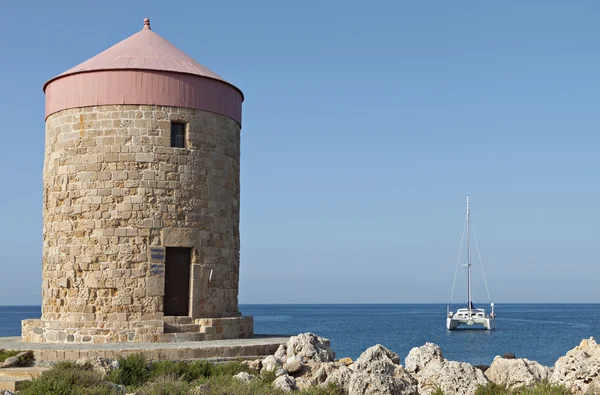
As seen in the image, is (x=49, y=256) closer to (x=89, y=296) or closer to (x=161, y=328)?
(x=89, y=296)

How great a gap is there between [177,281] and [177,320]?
845 millimetres

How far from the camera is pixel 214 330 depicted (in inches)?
577

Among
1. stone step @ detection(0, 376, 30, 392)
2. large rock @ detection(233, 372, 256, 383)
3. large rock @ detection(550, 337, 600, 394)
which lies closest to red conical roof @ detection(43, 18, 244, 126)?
stone step @ detection(0, 376, 30, 392)

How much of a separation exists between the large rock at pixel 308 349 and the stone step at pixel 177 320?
2.57m

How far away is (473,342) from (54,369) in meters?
45.1

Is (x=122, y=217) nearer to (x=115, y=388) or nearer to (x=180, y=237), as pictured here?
(x=180, y=237)

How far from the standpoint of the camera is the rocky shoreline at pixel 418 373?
9562 mm

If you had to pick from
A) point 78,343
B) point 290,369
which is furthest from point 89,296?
point 290,369

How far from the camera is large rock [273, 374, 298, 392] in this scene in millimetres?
10258

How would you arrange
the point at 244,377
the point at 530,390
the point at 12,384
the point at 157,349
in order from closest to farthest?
the point at 530,390 < the point at 12,384 < the point at 244,377 < the point at 157,349

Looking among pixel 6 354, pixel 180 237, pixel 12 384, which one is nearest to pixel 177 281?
pixel 180 237

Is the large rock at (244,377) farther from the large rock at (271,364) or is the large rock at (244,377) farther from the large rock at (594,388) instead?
the large rock at (594,388)

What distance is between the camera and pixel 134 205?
47.1 feet

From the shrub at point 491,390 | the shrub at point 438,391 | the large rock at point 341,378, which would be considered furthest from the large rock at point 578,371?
the large rock at point 341,378
